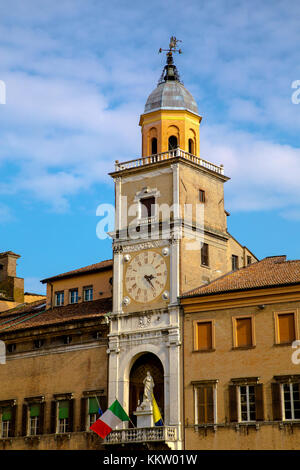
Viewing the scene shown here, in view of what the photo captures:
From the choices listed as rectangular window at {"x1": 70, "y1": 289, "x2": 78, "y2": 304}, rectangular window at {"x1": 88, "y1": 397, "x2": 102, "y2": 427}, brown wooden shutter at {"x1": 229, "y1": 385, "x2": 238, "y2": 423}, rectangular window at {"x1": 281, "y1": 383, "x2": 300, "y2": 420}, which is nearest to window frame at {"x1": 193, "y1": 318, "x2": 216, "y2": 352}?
brown wooden shutter at {"x1": 229, "y1": 385, "x2": 238, "y2": 423}

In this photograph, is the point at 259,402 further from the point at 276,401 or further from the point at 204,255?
the point at 204,255

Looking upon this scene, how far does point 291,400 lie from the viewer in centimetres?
4319

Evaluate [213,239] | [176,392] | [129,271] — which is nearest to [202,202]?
[213,239]

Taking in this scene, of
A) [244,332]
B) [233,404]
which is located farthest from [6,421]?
[244,332]

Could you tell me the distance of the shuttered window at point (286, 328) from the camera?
4428 centimetres

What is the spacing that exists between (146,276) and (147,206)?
15.3ft

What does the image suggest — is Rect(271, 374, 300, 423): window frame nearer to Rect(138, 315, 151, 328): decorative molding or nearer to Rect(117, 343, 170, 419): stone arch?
Rect(117, 343, 170, 419): stone arch

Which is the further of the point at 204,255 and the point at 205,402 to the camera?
the point at 204,255

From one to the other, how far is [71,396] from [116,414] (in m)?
5.35

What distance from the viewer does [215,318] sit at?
47.0 m

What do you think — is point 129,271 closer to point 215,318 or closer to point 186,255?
point 186,255

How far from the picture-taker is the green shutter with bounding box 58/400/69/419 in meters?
51.7

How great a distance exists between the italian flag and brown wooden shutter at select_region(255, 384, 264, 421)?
7628 millimetres

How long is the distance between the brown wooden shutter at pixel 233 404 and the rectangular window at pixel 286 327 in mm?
3647
